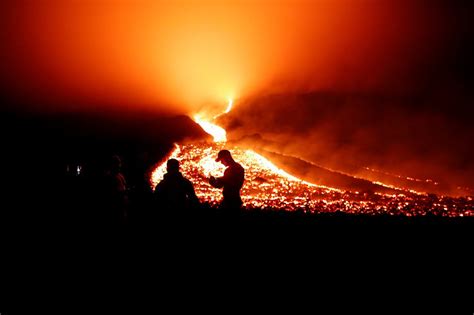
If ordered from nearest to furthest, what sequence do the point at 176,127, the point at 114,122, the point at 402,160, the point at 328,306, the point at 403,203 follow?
the point at 328,306
the point at 403,203
the point at 176,127
the point at 114,122
the point at 402,160

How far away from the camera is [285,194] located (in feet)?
27.8

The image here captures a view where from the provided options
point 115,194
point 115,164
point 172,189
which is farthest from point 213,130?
point 115,194

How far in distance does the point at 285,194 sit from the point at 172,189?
2835mm

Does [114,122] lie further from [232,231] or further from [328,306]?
[328,306]

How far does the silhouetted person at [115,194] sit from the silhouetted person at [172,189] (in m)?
0.59

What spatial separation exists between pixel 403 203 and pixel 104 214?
605 cm

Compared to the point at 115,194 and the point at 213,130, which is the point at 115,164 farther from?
the point at 213,130

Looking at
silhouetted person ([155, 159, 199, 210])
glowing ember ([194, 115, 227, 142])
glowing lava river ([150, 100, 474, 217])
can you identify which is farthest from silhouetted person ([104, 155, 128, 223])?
glowing ember ([194, 115, 227, 142])

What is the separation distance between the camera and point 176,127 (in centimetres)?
1112

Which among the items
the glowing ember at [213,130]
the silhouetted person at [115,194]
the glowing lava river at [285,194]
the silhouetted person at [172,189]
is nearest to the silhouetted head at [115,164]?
the silhouetted person at [115,194]

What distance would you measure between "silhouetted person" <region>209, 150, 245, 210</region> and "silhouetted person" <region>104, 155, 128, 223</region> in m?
1.50

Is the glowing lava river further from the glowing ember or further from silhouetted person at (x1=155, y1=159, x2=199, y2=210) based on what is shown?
silhouetted person at (x1=155, y1=159, x2=199, y2=210)

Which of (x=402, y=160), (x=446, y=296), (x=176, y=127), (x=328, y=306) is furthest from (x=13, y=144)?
(x=402, y=160)

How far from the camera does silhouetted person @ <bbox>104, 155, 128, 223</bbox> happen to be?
21.3ft
